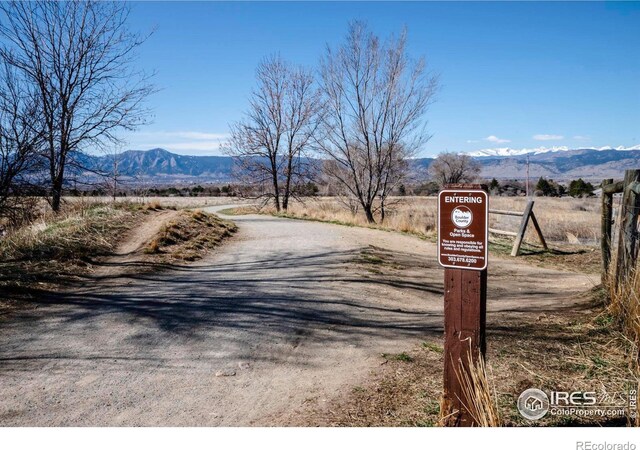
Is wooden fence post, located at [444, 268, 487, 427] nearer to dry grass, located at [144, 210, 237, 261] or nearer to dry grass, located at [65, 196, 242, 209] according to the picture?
dry grass, located at [144, 210, 237, 261]

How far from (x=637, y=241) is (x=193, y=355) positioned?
15.8 feet

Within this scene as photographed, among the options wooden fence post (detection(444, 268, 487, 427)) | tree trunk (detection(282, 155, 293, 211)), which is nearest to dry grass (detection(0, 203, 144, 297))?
wooden fence post (detection(444, 268, 487, 427))

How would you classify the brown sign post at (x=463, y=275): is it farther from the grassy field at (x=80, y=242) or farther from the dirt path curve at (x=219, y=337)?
the grassy field at (x=80, y=242)

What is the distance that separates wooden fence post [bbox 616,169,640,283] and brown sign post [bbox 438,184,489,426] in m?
Result: 3.09

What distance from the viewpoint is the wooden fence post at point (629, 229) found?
5133mm

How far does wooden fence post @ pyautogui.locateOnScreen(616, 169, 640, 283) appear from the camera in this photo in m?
5.13

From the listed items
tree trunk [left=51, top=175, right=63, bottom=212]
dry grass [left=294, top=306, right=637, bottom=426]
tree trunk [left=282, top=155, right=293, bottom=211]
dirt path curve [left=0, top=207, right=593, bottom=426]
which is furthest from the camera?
tree trunk [left=282, top=155, right=293, bottom=211]

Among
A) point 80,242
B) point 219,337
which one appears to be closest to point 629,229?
point 219,337

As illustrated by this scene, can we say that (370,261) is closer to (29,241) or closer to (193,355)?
(193,355)

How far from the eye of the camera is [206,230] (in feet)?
42.3

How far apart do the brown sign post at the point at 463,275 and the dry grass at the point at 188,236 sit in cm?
764

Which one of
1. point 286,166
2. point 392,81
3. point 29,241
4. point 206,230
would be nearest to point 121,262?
point 29,241

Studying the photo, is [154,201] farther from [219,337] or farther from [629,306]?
[629,306]

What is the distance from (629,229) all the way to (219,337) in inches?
185
